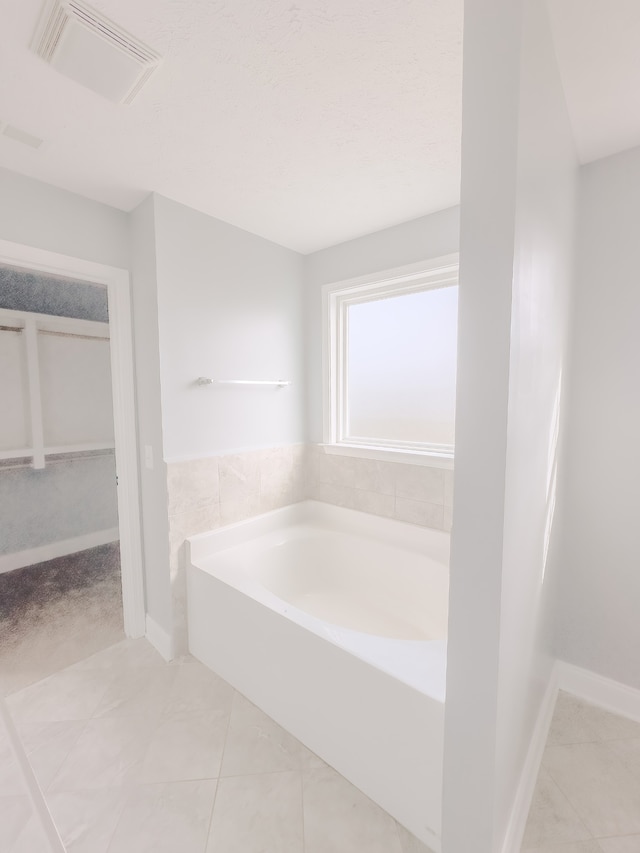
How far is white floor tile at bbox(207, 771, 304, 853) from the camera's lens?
1147 mm

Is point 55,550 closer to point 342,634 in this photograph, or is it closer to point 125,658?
point 125,658

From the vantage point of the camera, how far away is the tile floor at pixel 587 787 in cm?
116

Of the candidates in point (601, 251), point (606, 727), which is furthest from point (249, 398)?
point (606, 727)

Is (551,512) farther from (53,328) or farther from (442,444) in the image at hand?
(53,328)

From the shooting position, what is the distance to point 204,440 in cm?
208

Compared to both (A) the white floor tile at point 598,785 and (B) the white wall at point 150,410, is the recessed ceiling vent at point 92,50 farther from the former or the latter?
(A) the white floor tile at point 598,785

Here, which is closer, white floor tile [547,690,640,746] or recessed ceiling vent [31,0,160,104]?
recessed ceiling vent [31,0,160,104]

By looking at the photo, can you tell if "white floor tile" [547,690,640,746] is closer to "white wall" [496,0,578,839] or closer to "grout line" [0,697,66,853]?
"white wall" [496,0,578,839]

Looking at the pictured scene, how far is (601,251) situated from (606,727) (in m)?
2.06

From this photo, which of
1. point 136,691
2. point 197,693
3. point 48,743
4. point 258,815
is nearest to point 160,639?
point 136,691

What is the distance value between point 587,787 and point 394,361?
2.10 metres

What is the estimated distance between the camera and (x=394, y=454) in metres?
2.29

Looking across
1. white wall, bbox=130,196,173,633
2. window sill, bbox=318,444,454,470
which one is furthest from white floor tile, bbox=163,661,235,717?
window sill, bbox=318,444,454,470

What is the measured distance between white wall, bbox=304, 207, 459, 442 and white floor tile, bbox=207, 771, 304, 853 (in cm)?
181
